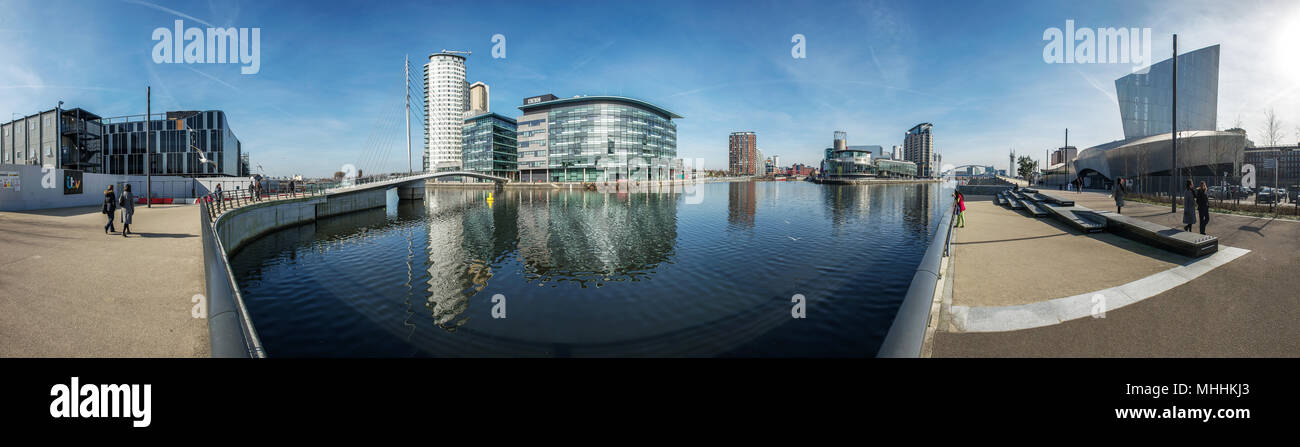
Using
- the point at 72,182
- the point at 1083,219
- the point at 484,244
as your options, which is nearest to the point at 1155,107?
the point at 1083,219

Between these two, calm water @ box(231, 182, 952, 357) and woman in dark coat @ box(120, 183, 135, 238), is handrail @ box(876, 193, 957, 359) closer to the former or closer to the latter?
calm water @ box(231, 182, 952, 357)

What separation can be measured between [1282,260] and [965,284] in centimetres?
701

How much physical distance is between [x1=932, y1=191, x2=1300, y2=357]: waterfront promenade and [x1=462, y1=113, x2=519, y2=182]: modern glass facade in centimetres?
14361

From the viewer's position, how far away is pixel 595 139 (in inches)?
4867

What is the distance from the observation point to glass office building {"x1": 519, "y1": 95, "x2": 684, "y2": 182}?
12338 centimetres

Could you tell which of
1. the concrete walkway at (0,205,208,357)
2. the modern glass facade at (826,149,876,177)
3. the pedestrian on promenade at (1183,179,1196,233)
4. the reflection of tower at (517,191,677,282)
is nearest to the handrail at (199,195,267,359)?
the concrete walkway at (0,205,208,357)

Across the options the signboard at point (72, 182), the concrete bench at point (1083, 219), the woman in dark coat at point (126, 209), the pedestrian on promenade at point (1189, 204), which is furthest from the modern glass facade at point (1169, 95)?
the signboard at point (72, 182)

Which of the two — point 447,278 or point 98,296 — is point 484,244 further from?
point 98,296

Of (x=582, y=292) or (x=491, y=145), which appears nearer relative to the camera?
(x=582, y=292)

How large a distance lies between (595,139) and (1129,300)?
121m

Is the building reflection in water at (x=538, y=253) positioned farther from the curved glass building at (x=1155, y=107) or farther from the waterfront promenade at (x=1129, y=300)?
the curved glass building at (x=1155, y=107)
